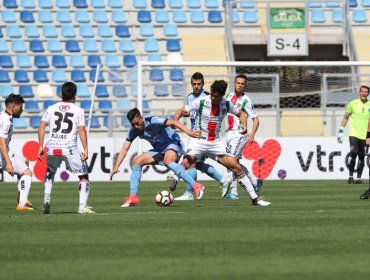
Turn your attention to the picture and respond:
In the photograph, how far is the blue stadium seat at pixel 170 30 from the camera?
33.0 meters

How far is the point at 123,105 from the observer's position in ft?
91.4

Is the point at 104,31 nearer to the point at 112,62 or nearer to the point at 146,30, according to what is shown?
the point at 146,30

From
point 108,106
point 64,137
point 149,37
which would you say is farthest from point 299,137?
point 64,137

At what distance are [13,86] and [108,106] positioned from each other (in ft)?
9.93

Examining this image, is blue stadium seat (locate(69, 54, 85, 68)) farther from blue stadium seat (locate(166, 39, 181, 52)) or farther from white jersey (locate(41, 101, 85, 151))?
white jersey (locate(41, 101, 85, 151))

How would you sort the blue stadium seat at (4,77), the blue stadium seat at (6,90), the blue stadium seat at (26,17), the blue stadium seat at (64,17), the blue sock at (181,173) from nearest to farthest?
the blue sock at (181,173), the blue stadium seat at (6,90), the blue stadium seat at (4,77), the blue stadium seat at (26,17), the blue stadium seat at (64,17)

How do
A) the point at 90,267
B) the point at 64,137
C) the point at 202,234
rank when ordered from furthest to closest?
1. the point at 64,137
2. the point at 202,234
3. the point at 90,267

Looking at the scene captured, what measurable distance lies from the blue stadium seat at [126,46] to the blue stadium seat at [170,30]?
1.17 meters

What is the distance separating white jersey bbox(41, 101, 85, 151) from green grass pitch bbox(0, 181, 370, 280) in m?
0.92

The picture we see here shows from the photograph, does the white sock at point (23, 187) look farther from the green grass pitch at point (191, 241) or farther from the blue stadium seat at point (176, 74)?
the blue stadium seat at point (176, 74)

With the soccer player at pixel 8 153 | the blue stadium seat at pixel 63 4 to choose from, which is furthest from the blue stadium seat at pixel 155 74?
the soccer player at pixel 8 153

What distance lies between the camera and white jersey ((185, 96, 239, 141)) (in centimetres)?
1636

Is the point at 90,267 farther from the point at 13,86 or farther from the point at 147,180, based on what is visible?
the point at 13,86

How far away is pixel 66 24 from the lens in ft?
108
